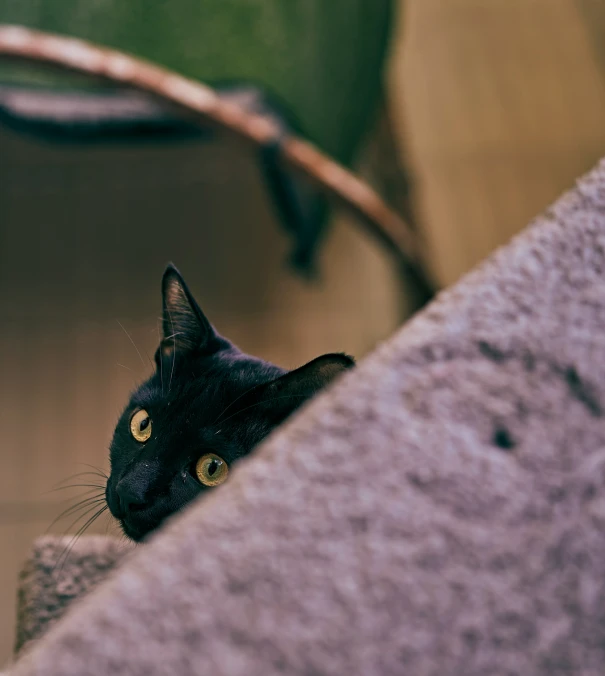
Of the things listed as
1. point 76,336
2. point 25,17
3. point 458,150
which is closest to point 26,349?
point 76,336

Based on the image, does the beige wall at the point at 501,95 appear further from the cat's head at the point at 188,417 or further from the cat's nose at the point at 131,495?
the cat's nose at the point at 131,495

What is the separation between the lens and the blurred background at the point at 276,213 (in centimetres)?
189

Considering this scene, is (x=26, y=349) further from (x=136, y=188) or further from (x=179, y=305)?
(x=179, y=305)

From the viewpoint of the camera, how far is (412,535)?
233mm

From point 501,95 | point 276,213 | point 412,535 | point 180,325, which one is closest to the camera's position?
point 412,535

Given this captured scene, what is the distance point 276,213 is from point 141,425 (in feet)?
4.50

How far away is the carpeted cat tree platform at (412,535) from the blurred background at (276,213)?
5.08ft

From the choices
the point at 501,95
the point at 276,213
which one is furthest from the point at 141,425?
the point at 501,95

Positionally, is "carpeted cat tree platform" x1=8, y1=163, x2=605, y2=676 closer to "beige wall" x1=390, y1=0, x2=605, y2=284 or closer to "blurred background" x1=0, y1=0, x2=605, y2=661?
"blurred background" x1=0, y1=0, x2=605, y2=661

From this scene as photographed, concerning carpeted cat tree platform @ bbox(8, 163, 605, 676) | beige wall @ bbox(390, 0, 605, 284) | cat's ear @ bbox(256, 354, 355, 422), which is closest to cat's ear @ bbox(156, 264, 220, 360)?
cat's ear @ bbox(256, 354, 355, 422)

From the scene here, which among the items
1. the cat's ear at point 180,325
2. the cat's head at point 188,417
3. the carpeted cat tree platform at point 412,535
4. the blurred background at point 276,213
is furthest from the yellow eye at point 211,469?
the blurred background at point 276,213

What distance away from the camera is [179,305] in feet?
1.97

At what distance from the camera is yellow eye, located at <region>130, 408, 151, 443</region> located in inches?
22.0

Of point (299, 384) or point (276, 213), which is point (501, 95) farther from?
point (299, 384)
